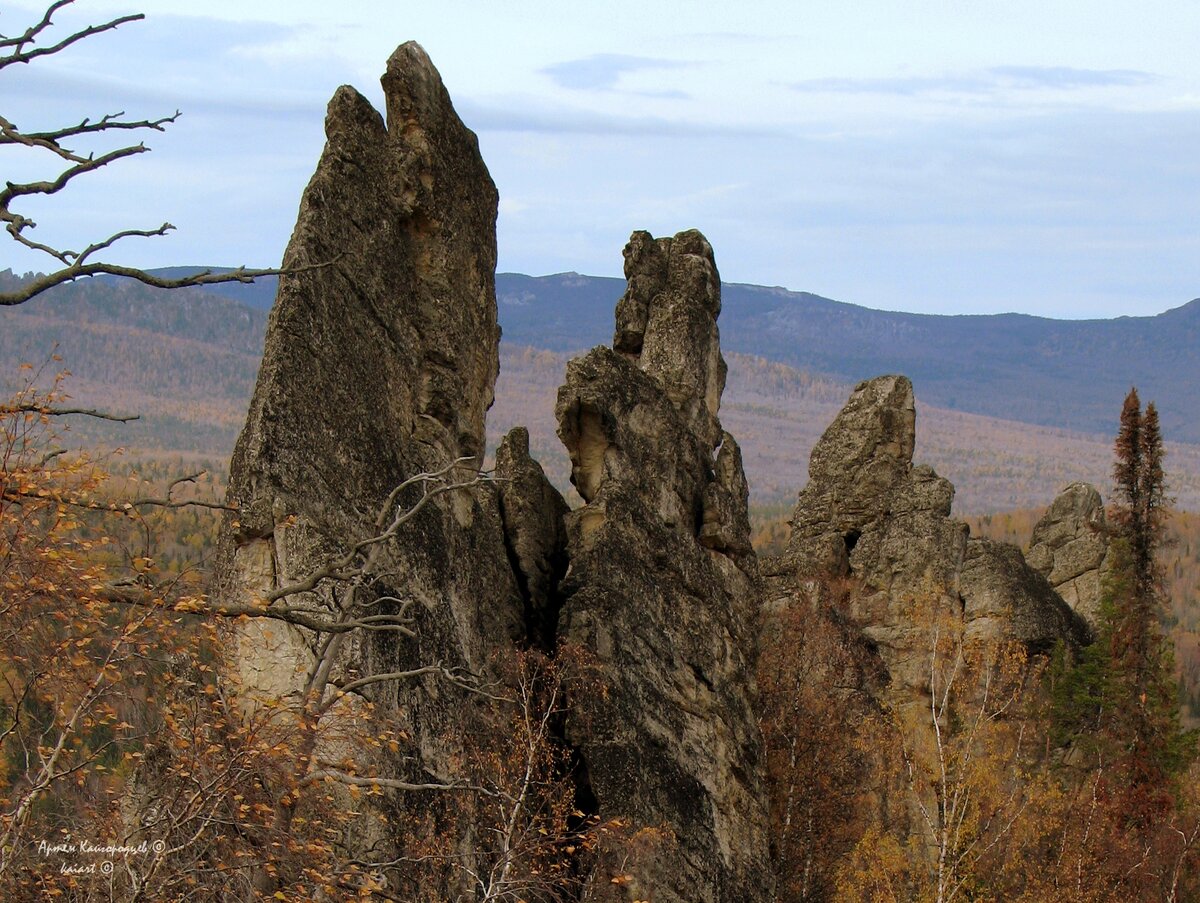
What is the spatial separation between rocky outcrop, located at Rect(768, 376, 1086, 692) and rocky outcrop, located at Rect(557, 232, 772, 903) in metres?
12.0

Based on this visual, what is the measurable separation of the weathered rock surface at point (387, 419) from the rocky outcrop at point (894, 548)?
1984cm

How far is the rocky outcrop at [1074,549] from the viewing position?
209 feet

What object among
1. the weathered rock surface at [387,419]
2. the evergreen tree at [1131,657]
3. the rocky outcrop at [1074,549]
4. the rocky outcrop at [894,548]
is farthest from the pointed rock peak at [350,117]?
the rocky outcrop at [1074,549]

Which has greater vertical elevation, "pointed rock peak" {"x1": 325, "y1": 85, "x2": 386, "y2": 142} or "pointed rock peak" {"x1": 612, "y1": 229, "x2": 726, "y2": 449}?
"pointed rock peak" {"x1": 325, "y1": 85, "x2": 386, "y2": 142}

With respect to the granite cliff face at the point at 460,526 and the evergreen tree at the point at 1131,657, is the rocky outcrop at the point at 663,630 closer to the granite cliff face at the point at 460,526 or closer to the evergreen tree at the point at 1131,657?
the granite cliff face at the point at 460,526

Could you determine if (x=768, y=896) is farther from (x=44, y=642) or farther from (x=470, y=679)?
(x=44, y=642)

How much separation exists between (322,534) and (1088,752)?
114ft

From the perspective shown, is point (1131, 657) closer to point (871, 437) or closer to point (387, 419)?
point (871, 437)

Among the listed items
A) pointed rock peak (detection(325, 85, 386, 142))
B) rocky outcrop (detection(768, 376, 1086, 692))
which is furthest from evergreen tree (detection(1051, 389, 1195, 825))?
pointed rock peak (detection(325, 85, 386, 142))

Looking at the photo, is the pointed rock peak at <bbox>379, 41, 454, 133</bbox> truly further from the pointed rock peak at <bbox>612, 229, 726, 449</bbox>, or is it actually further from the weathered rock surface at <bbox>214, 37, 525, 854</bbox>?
the pointed rock peak at <bbox>612, 229, 726, 449</bbox>

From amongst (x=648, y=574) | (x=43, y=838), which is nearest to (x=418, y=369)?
(x=648, y=574)

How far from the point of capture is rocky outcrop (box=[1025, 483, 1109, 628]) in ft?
209

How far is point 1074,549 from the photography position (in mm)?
64750

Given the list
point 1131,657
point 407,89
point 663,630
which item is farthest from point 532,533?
point 1131,657
